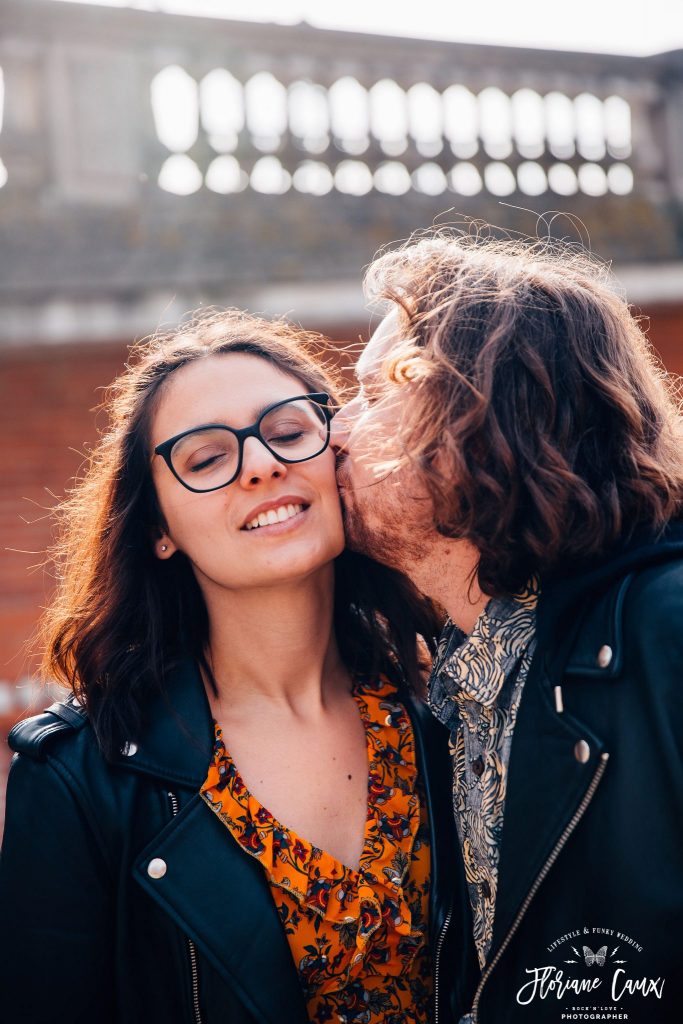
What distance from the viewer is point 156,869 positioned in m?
2.47

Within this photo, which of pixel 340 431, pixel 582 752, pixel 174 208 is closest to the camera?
pixel 582 752

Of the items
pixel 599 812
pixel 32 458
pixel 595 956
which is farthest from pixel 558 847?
pixel 32 458

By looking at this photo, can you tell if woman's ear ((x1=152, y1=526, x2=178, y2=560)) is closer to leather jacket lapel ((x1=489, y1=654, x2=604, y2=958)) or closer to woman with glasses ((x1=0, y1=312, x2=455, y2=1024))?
woman with glasses ((x1=0, y1=312, x2=455, y2=1024))

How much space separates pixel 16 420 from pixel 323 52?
2549mm

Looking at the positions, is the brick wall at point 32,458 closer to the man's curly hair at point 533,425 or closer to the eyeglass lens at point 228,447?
the eyeglass lens at point 228,447

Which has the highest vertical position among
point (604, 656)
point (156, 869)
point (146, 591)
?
point (146, 591)

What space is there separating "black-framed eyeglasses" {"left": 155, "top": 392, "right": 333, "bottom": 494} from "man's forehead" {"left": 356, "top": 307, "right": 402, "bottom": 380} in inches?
6.3

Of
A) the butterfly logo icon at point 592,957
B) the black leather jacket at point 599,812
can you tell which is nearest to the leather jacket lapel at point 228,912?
the black leather jacket at point 599,812

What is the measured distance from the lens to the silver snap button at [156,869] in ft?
8.11

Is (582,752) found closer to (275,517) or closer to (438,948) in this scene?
(438,948)

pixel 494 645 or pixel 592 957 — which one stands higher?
pixel 494 645

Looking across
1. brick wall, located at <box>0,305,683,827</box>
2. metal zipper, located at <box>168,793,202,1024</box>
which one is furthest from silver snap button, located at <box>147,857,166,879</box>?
brick wall, located at <box>0,305,683,827</box>

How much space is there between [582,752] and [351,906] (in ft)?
2.45

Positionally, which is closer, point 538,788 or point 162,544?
point 538,788
